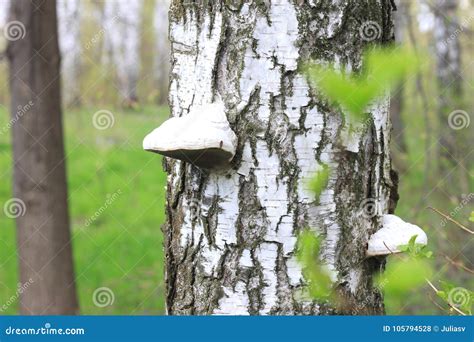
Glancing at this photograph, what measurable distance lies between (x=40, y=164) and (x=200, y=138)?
9.35ft

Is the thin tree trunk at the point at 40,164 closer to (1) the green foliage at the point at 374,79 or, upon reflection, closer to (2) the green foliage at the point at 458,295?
(2) the green foliage at the point at 458,295

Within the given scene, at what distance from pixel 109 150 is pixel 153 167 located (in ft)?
2.22

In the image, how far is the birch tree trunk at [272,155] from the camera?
4.84ft

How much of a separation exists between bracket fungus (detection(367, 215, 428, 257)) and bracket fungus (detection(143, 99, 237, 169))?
0.46m

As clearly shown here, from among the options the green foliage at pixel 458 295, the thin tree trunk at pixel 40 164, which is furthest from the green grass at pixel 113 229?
the green foliage at pixel 458 295

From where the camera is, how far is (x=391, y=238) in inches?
63.6

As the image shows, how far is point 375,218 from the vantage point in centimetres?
165

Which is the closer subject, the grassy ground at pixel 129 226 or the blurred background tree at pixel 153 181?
the blurred background tree at pixel 153 181

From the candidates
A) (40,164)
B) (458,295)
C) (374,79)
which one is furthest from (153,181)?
(374,79)

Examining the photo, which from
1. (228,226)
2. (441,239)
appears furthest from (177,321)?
(441,239)

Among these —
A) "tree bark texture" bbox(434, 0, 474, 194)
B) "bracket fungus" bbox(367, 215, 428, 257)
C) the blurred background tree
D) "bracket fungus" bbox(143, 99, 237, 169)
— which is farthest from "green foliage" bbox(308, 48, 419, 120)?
"tree bark texture" bbox(434, 0, 474, 194)

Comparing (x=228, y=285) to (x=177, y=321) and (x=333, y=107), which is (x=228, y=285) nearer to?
(x=177, y=321)

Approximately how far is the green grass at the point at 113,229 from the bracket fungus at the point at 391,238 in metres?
2.70

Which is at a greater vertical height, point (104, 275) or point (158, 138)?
point (158, 138)
